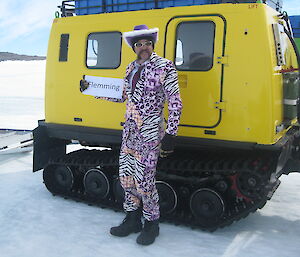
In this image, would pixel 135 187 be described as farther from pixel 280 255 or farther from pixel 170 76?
pixel 280 255

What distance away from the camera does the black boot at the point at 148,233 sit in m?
4.45

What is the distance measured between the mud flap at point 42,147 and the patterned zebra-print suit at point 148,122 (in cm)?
188

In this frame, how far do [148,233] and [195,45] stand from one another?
2.33m

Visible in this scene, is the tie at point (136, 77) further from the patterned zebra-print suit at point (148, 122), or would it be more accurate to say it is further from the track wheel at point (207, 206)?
the track wheel at point (207, 206)

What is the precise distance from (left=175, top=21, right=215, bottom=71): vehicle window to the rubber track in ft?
3.83

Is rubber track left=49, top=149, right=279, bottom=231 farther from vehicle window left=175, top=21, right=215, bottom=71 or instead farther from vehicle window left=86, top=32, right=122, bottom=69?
vehicle window left=86, top=32, right=122, bottom=69

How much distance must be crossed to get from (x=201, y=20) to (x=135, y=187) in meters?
2.17

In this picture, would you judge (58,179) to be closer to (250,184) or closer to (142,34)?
(142,34)

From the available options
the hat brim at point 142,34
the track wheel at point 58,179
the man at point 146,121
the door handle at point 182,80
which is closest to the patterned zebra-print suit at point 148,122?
the man at point 146,121

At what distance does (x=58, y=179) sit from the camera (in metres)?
6.02

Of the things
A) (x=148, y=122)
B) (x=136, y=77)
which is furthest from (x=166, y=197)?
(x=136, y=77)

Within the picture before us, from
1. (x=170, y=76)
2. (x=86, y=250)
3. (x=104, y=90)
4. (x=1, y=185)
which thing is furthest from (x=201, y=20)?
(x=1, y=185)

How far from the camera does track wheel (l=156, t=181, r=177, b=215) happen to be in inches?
199

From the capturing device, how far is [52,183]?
605 centimetres
